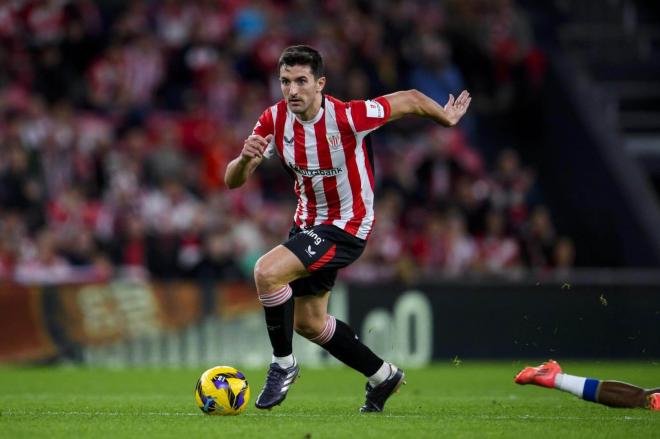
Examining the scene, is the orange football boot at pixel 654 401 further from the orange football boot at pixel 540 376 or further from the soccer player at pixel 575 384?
the orange football boot at pixel 540 376

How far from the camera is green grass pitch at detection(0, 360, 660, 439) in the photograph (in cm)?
714

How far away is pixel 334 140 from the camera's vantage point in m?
8.17

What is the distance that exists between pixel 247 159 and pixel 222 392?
5.04ft

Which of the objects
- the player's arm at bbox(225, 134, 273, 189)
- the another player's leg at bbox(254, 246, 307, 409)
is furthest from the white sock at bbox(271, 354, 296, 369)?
the player's arm at bbox(225, 134, 273, 189)

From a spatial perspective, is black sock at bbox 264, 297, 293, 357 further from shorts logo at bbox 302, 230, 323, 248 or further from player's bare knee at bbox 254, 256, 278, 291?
shorts logo at bbox 302, 230, 323, 248

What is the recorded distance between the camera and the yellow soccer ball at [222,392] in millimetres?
7957

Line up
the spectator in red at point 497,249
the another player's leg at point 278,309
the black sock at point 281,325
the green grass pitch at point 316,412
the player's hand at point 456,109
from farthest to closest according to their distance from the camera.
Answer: the spectator in red at point 497,249 → the player's hand at point 456,109 → the black sock at point 281,325 → the another player's leg at point 278,309 → the green grass pitch at point 316,412

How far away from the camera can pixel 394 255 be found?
1678 centimetres

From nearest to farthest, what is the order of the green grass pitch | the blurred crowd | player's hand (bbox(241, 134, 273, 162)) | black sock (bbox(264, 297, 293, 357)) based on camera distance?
the green grass pitch
player's hand (bbox(241, 134, 273, 162))
black sock (bbox(264, 297, 293, 357))
the blurred crowd

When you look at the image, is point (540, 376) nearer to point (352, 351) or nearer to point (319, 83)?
point (352, 351)

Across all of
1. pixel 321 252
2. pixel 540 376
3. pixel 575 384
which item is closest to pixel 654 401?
pixel 575 384

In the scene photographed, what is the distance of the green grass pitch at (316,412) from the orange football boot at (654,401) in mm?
92

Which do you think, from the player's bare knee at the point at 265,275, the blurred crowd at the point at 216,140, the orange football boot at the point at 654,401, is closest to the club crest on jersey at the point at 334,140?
the player's bare knee at the point at 265,275

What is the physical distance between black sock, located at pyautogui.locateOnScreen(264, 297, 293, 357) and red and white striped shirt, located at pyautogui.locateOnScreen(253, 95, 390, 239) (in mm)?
676
